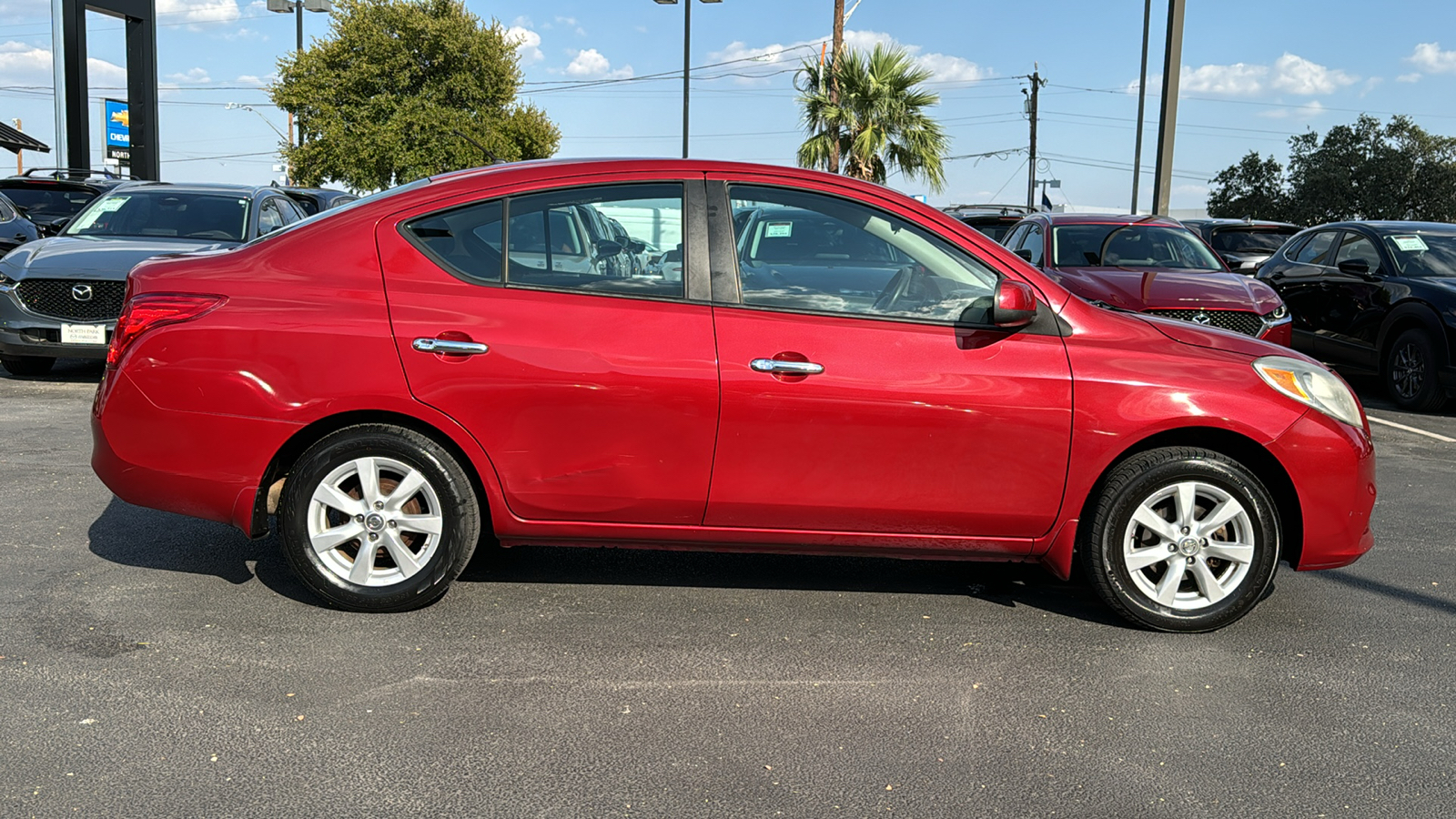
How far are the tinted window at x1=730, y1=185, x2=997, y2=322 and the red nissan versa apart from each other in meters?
0.01

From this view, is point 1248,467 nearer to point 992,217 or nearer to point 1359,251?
point 1359,251

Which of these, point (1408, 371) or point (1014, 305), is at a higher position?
point (1014, 305)

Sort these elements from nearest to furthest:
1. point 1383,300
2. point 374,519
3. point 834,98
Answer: point 374,519
point 1383,300
point 834,98

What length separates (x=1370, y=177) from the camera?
130 ft

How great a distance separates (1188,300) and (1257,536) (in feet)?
18.2

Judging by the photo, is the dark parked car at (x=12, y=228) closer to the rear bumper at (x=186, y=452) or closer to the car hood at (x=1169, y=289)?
the rear bumper at (x=186, y=452)

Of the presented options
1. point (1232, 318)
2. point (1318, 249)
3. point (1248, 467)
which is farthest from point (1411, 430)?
point (1248, 467)

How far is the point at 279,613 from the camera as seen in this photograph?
4.47m

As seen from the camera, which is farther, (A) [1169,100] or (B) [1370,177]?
(B) [1370,177]

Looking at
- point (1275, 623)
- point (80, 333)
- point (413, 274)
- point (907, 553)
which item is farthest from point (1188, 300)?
point (80, 333)

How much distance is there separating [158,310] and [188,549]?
1.31 meters

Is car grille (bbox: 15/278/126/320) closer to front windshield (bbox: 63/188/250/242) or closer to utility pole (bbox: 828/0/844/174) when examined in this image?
front windshield (bbox: 63/188/250/242)

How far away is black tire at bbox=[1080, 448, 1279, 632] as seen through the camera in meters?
4.39

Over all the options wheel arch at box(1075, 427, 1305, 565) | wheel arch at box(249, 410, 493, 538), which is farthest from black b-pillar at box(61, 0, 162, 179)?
wheel arch at box(1075, 427, 1305, 565)
